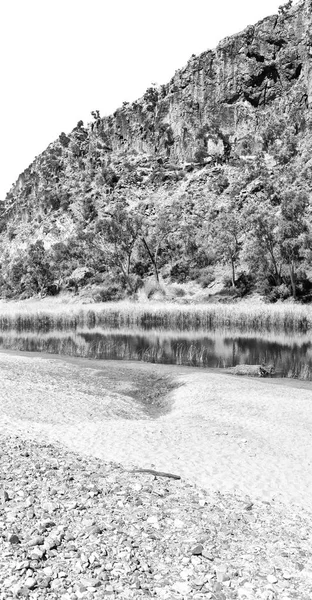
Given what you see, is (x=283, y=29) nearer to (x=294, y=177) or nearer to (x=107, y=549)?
(x=294, y=177)

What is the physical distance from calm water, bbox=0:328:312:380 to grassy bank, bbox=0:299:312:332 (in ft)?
7.06

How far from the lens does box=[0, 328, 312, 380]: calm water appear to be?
84.2 feet

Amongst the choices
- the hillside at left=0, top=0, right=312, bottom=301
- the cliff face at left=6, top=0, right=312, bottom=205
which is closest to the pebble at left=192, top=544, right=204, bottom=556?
the hillside at left=0, top=0, right=312, bottom=301

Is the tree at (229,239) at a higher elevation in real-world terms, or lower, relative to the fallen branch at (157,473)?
higher

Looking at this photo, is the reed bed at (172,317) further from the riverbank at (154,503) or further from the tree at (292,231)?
the riverbank at (154,503)

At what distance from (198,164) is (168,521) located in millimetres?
111435

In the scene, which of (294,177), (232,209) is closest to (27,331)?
(232,209)

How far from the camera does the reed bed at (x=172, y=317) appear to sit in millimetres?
38656

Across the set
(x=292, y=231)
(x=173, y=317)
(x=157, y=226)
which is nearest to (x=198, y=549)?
(x=173, y=317)

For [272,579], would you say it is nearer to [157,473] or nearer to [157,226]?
[157,473]

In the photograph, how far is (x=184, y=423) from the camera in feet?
37.3

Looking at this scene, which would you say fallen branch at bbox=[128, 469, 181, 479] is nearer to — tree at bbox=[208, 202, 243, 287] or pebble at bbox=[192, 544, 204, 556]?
pebble at bbox=[192, 544, 204, 556]

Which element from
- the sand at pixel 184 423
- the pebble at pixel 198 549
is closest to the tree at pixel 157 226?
the sand at pixel 184 423

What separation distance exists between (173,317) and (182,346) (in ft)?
38.4
